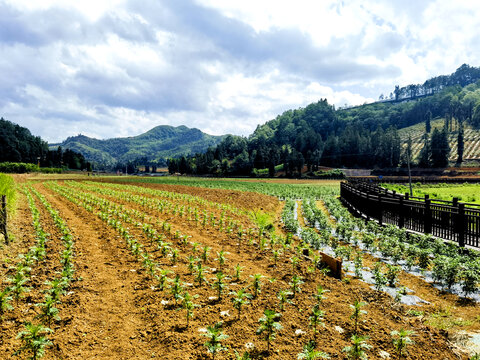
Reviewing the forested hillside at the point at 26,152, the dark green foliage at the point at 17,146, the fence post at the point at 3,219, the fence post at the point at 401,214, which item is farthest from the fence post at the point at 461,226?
the dark green foliage at the point at 17,146

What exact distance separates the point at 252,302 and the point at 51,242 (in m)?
7.71

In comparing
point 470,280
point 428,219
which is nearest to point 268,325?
point 470,280

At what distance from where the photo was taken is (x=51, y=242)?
9.35 metres

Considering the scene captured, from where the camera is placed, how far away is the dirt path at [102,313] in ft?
13.7

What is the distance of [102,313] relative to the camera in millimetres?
5184

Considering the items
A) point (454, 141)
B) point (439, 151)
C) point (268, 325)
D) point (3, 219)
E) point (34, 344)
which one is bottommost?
point (268, 325)

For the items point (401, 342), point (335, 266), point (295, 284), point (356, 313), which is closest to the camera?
point (401, 342)

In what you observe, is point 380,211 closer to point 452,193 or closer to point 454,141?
point 452,193

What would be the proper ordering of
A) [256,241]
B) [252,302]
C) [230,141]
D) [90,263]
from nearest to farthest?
1. [252,302]
2. [90,263]
3. [256,241]
4. [230,141]

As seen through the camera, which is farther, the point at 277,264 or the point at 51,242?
the point at 51,242

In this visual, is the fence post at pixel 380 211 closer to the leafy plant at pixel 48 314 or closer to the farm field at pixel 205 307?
the farm field at pixel 205 307

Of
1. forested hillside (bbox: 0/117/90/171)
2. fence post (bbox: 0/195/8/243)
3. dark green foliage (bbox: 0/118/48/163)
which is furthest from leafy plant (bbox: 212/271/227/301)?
dark green foliage (bbox: 0/118/48/163)

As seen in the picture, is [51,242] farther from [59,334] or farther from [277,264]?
[277,264]

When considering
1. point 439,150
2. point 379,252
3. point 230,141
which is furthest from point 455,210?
point 230,141
